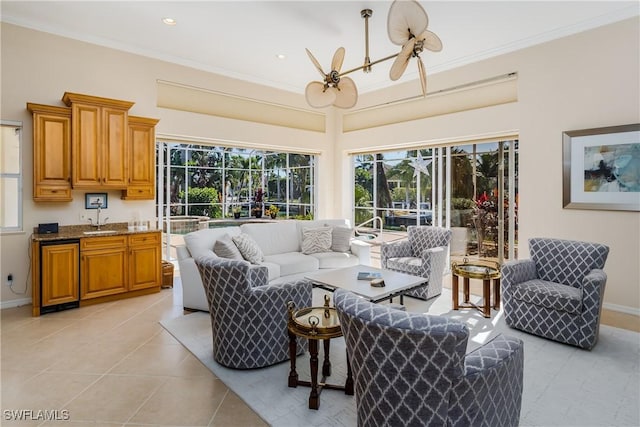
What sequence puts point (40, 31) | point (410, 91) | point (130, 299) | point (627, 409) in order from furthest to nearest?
1. point (410, 91)
2. point (130, 299)
3. point (40, 31)
4. point (627, 409)

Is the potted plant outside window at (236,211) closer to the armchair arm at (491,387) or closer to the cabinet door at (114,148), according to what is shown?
the cabinet door at (114,148)

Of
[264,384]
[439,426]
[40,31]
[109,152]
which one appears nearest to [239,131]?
[109,152]

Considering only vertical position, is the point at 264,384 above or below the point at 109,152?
below

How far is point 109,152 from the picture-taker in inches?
181

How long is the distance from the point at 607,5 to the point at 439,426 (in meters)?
4.70

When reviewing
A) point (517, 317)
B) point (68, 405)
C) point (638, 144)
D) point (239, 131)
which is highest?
point (239, 131)

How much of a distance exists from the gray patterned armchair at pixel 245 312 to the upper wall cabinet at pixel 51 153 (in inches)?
111

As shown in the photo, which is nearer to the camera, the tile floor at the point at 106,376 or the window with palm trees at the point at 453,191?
the tile floor at the point at 106,376

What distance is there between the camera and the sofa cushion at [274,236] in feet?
16.8

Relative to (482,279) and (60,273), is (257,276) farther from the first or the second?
(60,273)

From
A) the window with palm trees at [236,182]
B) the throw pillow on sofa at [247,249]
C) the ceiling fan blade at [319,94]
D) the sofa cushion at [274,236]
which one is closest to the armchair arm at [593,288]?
the ceiling fan blade at [319,94]

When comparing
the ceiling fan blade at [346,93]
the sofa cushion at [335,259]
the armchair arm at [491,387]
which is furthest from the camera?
the sofa cushion at [335,259]

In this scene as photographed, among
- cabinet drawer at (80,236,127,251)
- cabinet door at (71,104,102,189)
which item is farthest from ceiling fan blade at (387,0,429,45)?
cabinet drawer at (80,236,127,251)

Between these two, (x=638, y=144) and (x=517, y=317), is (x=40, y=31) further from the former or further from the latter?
(x=638, y=144)
